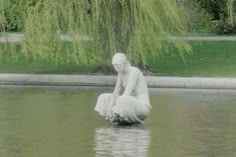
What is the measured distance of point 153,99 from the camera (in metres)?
21.2

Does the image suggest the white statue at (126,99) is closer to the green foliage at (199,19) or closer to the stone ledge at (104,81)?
the stone ledge at (104,81)

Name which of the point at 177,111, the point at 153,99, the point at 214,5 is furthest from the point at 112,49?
the point at 214,5

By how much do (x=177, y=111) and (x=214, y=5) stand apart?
31.6m

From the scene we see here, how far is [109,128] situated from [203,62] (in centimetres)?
1886

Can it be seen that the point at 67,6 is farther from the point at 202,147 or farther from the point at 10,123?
the point at 202,147

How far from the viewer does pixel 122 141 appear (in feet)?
43.7

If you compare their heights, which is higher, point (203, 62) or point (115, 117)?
point (115, 117)

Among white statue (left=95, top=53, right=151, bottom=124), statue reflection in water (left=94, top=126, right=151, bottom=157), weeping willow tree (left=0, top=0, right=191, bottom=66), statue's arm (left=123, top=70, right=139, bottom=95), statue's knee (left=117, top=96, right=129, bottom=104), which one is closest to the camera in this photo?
statue reflection in water (left=94, top=126, right=151, bottom=157)

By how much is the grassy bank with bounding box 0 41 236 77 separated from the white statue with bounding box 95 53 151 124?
43.5 feet

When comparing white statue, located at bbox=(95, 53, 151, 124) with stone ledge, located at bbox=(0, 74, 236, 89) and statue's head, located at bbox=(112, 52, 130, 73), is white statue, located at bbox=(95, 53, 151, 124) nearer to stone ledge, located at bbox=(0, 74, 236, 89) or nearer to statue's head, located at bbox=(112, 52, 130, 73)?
statue's head, located at bbox=(112, 52, 130, 73)

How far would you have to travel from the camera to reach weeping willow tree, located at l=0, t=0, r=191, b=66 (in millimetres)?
26219

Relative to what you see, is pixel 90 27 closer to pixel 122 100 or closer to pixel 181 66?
pixel 181 66

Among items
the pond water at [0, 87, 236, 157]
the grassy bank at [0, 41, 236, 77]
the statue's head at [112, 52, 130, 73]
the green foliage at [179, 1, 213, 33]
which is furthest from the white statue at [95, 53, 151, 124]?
the green foliage at [179, 1, 213, 33]

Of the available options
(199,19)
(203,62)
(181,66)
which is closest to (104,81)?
(181,66)
